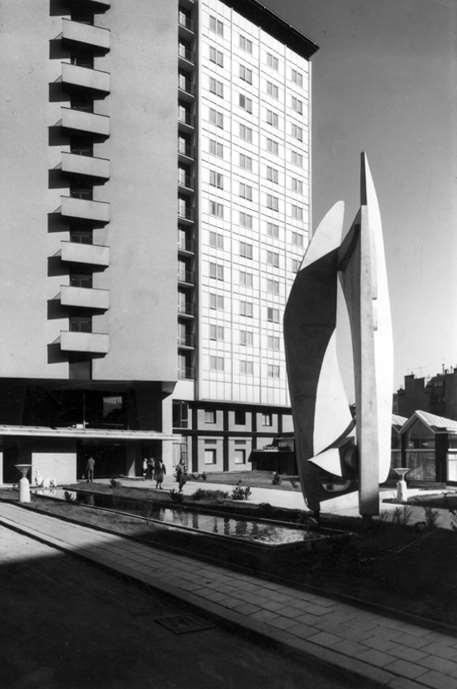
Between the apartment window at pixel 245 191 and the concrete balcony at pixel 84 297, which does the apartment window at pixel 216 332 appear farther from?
the concrete balcony at pixel 84 297

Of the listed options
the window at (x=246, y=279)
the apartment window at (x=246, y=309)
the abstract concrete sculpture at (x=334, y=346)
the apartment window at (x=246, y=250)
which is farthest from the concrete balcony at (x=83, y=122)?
the abstract concrete sculpture at (x=334, y=346)

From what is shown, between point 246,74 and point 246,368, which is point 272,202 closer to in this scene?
point 246,74

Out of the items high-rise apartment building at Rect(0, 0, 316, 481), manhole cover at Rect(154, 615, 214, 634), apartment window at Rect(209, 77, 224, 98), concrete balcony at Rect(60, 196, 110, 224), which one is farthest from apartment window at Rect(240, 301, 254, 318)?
manhole cover at Rect(154, 615, 214, 634)

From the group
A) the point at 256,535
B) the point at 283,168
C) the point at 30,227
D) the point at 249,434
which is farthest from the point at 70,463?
the point at 283,168

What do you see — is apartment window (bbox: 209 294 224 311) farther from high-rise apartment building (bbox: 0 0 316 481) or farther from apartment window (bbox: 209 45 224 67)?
apartment window (bbox: 209 45 224 67)

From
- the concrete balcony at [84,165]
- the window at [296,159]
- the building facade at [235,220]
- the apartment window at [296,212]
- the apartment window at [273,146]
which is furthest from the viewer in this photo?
the window at [296,159]

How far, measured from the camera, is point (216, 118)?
5231cm

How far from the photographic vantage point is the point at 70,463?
128 ft

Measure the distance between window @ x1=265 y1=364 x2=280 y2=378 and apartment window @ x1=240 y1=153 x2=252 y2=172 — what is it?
1785 cm

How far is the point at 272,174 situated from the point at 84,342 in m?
27.0

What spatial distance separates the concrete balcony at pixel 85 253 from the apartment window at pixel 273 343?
19.5m

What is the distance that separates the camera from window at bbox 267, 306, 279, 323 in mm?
55981

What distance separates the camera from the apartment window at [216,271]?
2026 inches

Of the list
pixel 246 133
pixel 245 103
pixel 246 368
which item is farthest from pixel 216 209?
pixel 246 368
